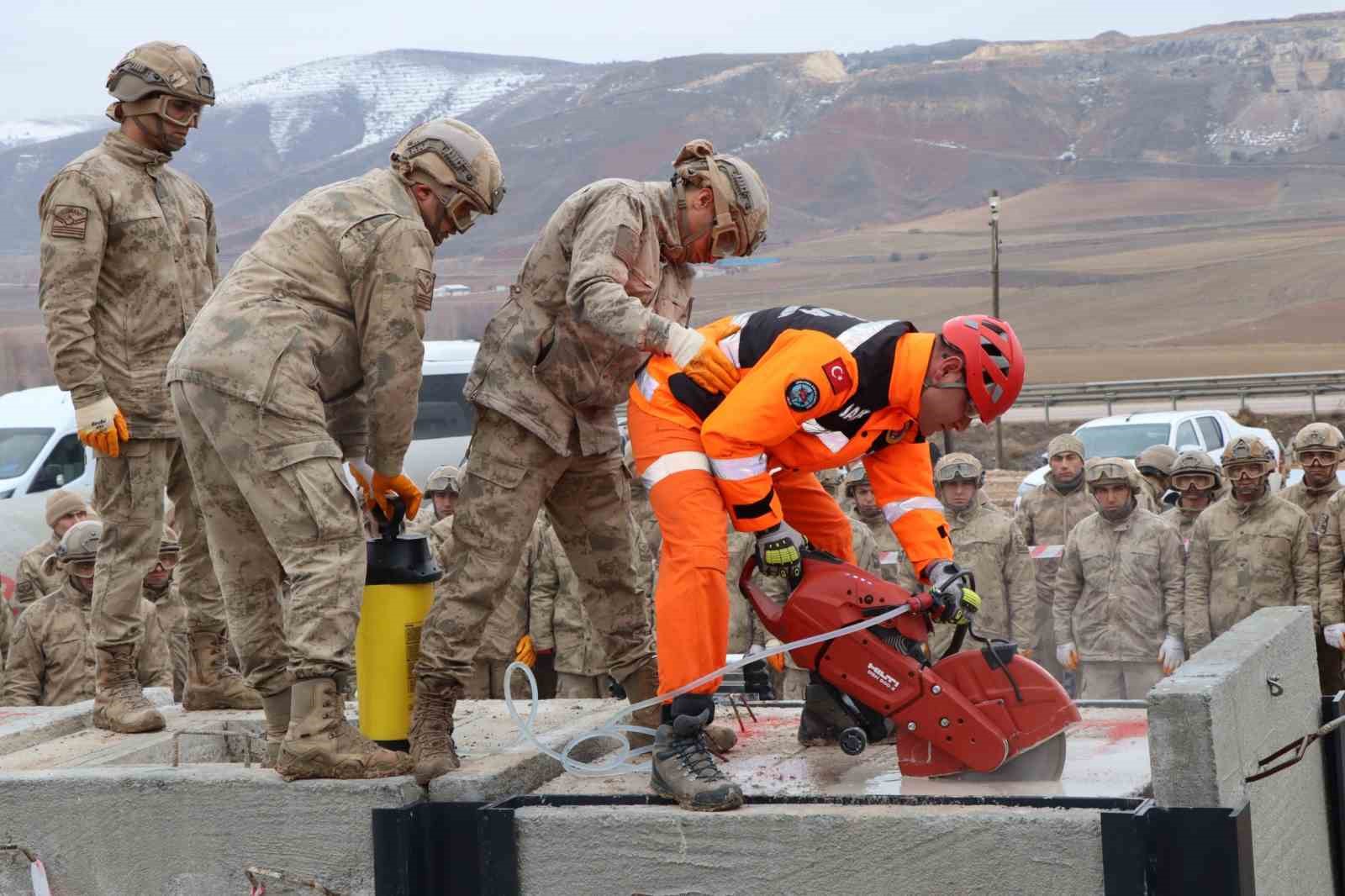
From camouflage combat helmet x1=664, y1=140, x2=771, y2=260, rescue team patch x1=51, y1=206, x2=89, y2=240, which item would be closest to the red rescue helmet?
camouflage combat helmet x1=664, y1=140, x2=771, y2=260

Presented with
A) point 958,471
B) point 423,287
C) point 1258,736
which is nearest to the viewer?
point 1258,736

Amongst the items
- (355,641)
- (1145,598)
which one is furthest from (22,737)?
(1145,598)

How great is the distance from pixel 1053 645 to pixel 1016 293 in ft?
311

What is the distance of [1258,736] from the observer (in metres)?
5.38

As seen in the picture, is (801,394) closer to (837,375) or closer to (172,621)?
(837,375)

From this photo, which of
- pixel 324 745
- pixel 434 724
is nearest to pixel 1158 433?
pixel 434 724

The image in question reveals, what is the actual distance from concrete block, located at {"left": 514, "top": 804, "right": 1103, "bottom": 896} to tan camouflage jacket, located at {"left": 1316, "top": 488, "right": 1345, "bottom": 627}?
19.8ft

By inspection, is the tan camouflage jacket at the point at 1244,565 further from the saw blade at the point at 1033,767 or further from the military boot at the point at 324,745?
the military boot at the point at 324,745

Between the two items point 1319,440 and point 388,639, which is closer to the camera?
point 388,639

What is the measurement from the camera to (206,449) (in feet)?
18.9

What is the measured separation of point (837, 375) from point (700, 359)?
1.41ft

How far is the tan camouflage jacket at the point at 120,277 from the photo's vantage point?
6.57 m

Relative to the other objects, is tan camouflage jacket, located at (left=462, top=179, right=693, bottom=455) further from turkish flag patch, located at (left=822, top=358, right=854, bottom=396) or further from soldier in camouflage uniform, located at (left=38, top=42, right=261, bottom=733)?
soldier in camouflage uniform, located at (left=38, top=42, right=261, bottom=733)

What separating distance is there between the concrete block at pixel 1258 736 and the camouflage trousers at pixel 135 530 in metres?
3.71
